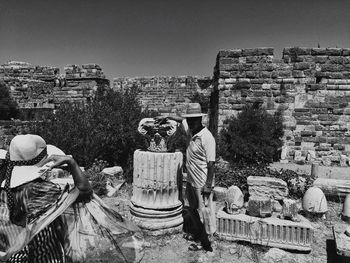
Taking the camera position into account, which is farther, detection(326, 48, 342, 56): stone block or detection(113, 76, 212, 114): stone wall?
detection(113, 76, 212, 114): stone wall

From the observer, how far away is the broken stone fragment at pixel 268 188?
562 centimetres

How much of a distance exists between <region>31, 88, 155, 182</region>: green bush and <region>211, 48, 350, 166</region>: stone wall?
3.58m

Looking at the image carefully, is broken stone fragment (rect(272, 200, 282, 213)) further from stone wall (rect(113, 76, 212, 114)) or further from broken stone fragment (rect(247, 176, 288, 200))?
stone wall (rect(113, 76, 212, 114))

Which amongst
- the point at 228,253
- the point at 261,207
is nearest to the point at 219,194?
the point at 261,207

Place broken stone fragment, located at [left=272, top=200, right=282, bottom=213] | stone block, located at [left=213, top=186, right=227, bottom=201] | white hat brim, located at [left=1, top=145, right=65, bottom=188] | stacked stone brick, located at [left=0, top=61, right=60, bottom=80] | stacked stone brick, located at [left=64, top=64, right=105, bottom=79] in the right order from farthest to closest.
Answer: stacked stone brick, located at [left=0, top=61, right=60, bottom=80]
stacked stone brick, located at [left=64, top=64, right=105, bottom=79]
stone block, located at [left=213, top=186, right=227, bottom=201]
broken stone fragment, located at [left=272, top=200, right=282, bottom=213]
white hat brim, located at [left=1, top=145, right=65, bottom=188]

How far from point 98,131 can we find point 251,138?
172 inches

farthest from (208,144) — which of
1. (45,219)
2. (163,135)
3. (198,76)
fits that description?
(198,76)

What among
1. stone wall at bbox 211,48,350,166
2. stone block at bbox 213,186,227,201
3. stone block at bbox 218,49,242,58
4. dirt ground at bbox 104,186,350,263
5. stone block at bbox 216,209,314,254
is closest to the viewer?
dirt ground at bbox 104,186,350,263

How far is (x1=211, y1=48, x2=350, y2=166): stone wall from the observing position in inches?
367

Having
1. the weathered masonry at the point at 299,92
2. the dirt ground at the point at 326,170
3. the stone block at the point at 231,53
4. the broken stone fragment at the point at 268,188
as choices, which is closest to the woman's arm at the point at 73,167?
the broken stone fragment at the point at 268,188

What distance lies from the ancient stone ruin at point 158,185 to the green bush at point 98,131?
2.78 meters

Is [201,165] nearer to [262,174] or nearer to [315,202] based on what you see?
[315,202]

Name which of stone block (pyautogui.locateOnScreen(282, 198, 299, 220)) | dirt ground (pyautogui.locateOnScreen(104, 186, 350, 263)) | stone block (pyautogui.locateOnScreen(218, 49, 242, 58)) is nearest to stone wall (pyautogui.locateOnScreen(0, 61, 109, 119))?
stone block (pyautogui.locateOnScreen(218, 49, 242, 58))

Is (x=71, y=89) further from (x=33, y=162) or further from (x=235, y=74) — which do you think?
(x=33, y=162)
